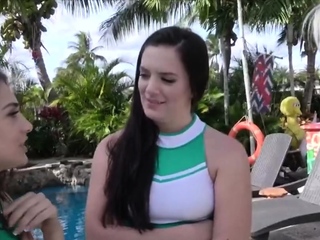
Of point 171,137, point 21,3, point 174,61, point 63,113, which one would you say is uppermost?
point 174,61

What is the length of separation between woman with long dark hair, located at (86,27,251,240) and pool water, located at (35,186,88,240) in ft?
17.7

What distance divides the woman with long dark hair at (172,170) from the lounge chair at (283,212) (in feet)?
7.85

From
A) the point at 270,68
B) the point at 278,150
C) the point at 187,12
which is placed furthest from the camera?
the point at 187,12

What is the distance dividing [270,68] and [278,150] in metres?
4.88

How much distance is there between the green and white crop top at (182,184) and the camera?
5.59ft

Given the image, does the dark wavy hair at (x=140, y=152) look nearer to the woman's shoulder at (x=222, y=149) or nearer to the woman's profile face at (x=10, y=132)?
the woman's shoulder at (x=222, y=149)

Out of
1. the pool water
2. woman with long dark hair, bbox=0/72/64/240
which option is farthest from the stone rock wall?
woman with long dark hair, bbox=0/72/64/240

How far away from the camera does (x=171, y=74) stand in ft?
5.69

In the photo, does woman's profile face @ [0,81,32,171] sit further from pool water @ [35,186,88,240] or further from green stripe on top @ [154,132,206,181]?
pool water @ [35,186,88,240]

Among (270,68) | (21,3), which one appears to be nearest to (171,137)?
(270,68)

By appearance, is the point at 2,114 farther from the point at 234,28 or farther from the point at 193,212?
the point at 234,28

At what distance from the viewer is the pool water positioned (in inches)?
336

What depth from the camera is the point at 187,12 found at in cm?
1942

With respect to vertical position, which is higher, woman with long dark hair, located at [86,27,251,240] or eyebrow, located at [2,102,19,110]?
eyebrow, located at [2,102,19,110]
